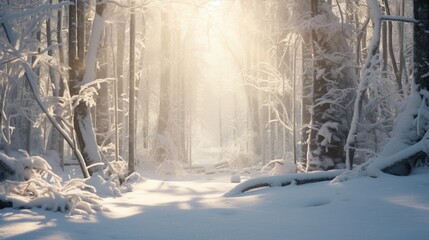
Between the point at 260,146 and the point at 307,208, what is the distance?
18.6 metres

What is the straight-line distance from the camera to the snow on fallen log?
6.40 m

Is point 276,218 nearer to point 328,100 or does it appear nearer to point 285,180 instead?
point 285,180

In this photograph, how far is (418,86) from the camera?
5.77 meters

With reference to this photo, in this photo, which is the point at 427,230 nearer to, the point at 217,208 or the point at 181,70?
the point at 217,208

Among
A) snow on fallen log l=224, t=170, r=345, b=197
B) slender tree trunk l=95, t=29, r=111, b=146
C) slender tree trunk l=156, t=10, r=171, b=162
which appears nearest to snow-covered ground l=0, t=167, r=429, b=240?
snow on fallen log l=224, t=170, r=345, b=197

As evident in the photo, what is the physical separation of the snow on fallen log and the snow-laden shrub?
8.02 feet

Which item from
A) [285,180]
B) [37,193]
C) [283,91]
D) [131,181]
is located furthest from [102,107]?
[285,180]

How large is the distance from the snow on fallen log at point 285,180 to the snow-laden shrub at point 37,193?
2.45 m

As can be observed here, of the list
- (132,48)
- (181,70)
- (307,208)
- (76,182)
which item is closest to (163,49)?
(181,70)

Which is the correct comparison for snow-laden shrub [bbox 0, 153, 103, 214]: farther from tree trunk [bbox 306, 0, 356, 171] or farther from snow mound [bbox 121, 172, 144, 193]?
tree trunk [bbox 306, 0, 356, 171]

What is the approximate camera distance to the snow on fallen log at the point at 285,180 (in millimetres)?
6402

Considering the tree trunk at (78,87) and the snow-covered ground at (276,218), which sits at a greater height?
the tree trunk at (78,87)

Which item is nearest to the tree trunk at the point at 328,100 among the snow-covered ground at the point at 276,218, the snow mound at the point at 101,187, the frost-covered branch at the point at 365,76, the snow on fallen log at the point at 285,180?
the frost-covered branch at the point at 365,76

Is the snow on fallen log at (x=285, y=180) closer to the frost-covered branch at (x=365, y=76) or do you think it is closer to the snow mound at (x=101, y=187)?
the frost-covered branch at (x=365, y=76)
